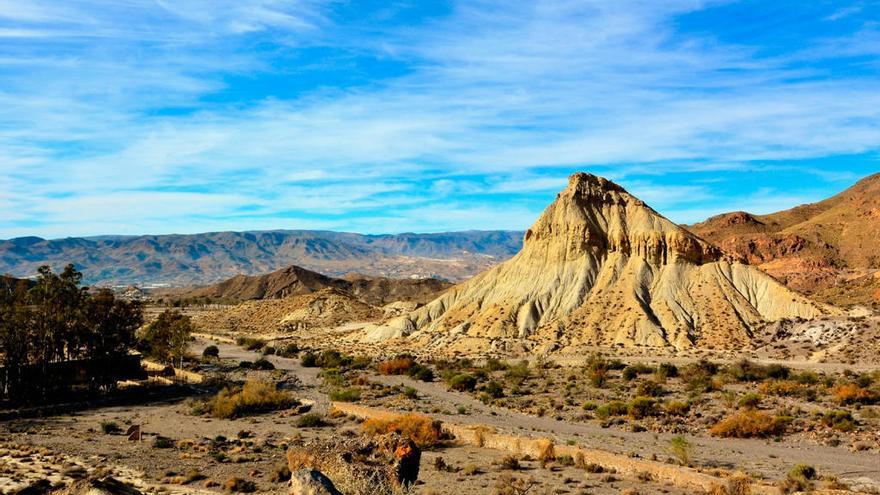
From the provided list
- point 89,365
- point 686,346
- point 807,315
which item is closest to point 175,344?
point 89,365

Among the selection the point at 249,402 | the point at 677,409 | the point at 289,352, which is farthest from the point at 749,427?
the point at 289,352

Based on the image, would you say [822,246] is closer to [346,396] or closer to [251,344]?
[251,344]

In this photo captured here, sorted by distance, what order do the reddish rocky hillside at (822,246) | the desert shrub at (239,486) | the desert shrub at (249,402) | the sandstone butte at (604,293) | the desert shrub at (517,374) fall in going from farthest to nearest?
1. the reddish rocky hillside at (822,246)
2. the sandstone butte at (604,293)
3. the desert shrub at (517,374)
4. the desert shrub at (249,402)
5. the desert shrub at (239,486)

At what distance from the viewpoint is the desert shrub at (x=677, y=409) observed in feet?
111

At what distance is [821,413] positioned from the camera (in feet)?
105

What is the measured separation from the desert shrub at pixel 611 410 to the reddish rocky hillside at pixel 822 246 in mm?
58308

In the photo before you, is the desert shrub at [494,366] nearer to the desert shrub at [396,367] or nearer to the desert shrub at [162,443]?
the desert shrub at [396,367]

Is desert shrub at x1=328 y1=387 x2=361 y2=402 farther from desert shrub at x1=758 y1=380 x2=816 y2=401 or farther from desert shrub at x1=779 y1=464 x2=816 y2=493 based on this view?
desert shrub at x1=779 y1=464 x2=816 y2=493

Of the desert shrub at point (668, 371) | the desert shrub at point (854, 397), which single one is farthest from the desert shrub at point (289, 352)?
the desert shrub at point (854, 397)

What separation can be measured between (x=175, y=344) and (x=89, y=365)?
8351 mm

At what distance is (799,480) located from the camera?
20391 millimetres

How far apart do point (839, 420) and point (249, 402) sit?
29.0 meters

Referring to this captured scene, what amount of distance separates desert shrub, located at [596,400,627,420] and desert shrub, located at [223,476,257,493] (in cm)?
1805

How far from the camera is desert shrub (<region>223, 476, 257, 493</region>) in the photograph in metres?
21.8
